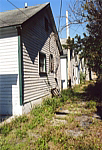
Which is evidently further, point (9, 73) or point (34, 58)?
point (34, 58)

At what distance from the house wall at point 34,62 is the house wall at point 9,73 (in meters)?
0.42

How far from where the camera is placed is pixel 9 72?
6.61 meters

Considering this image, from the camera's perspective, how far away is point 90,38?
9.01m

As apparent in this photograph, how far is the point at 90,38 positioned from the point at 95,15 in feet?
5.58

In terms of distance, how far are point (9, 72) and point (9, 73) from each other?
Answer: 47 millimetres

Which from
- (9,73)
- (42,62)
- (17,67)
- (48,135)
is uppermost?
(42,62)

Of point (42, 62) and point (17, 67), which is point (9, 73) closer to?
point (17, 67)

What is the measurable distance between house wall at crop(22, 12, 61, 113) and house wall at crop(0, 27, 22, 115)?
1.37 ft

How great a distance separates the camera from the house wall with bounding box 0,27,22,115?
6547 millimetres

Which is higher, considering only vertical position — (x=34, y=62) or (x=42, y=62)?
(x=42, y=62)

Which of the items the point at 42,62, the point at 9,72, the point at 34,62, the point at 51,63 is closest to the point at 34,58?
the point at 34,62

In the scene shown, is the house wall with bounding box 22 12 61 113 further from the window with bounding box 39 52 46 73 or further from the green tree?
the green tree

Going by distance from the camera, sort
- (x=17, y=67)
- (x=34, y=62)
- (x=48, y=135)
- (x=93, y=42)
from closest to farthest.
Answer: (x=48, y=135), (x=17, y=67), (x=34, y=62), (x=93, y=42)

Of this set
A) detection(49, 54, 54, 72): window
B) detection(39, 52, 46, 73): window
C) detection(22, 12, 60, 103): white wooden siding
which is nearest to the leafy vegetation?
detection(22, 12, 60, 103): white wooden siding
